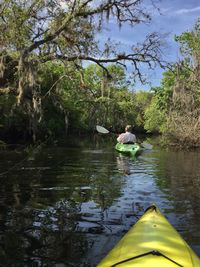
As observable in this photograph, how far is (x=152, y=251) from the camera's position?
14.8 feet

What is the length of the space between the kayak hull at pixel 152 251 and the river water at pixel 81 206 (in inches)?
28.7

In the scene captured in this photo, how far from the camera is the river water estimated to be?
6.05 metres

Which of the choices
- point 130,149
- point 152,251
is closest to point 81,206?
point 152,251

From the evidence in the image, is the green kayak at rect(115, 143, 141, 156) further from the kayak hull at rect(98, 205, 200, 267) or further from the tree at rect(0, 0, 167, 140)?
the kayak hull at rect(98, 205, 200, 267)

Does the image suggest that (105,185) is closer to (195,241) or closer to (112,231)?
(112,231)

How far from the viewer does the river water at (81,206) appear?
19.8 feet

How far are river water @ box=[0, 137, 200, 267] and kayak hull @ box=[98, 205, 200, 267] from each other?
0.73 metres

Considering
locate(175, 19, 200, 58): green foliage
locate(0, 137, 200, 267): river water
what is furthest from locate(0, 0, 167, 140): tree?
locate(175, 19, 200, 58): green foliage

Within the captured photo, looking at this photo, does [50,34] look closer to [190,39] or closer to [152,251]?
[152,251]

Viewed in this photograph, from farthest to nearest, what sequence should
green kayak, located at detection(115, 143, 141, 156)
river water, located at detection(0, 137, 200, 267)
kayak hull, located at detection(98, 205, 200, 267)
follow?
green kayak, located at detection(115, 143, 141, 156), river water, located at detection(0, 137, 200, 267), kayak hull, located at detection(98, 205, 200, 267)

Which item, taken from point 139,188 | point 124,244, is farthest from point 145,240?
point 139,188

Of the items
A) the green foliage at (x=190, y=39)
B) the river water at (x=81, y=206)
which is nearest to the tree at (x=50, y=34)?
the river water at (x=81, y=206)

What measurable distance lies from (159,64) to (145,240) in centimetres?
1147

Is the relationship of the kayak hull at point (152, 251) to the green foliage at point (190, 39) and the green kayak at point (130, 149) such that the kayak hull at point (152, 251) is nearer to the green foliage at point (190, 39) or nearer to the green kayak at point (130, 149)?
the green kayak at point (130, 149)
